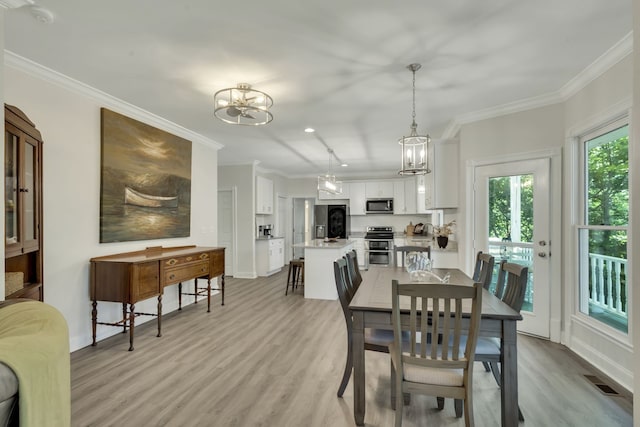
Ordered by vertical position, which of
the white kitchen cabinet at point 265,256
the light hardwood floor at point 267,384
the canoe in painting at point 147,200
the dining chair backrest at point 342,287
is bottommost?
the light hardwood floor at point 267,384

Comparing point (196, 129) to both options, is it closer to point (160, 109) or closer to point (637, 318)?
point (160, 109)

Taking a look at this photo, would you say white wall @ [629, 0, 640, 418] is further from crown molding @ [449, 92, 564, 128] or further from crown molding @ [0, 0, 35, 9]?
crown molding @ [0, 0, 35, 9]

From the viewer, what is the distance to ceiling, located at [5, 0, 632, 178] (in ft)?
6.48

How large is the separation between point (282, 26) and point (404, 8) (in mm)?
767

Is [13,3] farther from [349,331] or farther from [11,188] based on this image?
[349,331]

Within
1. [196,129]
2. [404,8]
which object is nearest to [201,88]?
[196,129]

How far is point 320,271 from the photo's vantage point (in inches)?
203

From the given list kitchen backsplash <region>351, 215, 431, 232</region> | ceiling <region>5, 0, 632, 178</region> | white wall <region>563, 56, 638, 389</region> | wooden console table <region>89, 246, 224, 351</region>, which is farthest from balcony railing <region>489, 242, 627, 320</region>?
kitchen backsplash <region>351, 215, 431, 232</region>

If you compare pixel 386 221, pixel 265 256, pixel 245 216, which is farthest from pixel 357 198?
pixel 245 216

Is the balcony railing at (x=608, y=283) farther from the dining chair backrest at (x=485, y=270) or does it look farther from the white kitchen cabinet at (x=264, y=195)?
the white kitchen cabinet at (x=264, y=195)

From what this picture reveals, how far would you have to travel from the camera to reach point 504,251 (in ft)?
12.3

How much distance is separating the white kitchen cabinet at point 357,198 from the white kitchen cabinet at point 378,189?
0.12 m

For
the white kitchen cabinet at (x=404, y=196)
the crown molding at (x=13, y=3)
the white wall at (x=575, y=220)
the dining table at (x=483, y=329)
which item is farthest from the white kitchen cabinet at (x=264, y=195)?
the white wall at (x=575, y=220)

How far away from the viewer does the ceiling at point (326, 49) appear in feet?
6.48
